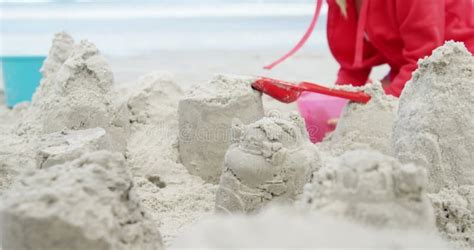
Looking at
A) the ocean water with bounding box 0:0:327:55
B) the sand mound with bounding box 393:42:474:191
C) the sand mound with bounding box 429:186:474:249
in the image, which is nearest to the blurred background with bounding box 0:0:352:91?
the ocean water with bounding box 0:0:327:55

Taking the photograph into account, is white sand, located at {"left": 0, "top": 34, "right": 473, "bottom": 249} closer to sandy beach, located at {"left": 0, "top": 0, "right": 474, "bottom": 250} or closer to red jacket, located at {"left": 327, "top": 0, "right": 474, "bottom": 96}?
sandy beach, located at {"left": 0, "top": 0, "right": 474, "bottom": 250}

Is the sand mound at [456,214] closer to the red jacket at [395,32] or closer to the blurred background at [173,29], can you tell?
the red jacket at [395,32]

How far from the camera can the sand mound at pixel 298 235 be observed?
66 centimetres

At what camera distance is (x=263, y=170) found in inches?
40.9

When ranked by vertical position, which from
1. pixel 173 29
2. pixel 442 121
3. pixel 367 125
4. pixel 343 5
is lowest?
pixel 173 29

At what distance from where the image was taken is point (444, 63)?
1.10m

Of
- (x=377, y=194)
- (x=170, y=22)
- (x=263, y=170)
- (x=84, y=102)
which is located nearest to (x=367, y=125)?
(x=263, y=170)

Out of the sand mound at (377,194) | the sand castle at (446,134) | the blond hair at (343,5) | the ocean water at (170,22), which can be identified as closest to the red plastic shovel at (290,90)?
the sand castle at (446,134)

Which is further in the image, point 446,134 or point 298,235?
point 446,134

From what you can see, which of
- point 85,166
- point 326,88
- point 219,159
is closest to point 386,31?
point 326,88

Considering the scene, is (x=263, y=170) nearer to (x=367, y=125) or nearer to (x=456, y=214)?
(x=456, y=214)

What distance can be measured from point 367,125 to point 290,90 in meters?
0.24

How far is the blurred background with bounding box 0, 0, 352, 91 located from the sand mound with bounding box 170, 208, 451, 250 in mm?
2518

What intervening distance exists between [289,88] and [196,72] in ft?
4.36
